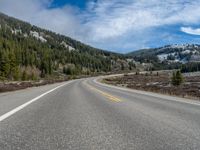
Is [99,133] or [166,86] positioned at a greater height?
A: [99,133]

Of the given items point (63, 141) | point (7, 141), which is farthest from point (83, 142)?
point (7, 141)

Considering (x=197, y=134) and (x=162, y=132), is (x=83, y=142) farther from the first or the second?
(x=197, y=134)

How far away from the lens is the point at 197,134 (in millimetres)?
6770

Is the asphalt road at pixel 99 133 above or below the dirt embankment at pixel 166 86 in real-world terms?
above

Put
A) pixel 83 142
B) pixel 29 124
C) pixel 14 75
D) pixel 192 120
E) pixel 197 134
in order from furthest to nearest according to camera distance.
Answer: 1. pixel 14 75
2. pixel 192 120
3. pixel 29 124
4. pixel 197 134
5. pixel 83 142

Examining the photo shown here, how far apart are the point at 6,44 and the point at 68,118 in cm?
14527

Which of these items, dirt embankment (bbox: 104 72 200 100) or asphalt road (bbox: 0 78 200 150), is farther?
dirt embankment (bbox: 104 72 200 100)

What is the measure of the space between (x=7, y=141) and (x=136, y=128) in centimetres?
294

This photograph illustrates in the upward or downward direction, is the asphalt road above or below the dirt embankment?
above

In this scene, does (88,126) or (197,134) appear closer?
(197,134)

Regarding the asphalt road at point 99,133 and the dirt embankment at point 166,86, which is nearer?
the asphalt road at point 99,133

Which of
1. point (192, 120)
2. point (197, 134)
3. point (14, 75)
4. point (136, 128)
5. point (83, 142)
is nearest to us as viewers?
point (83, 142)

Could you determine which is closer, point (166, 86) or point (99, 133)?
point (99, 133)

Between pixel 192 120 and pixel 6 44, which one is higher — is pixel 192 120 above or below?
below
